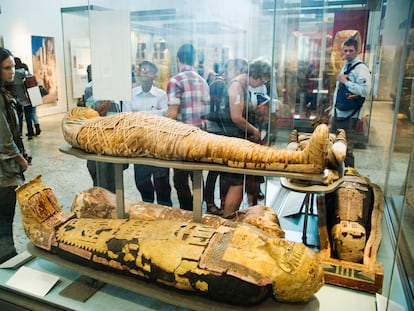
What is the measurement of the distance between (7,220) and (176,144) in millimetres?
1452

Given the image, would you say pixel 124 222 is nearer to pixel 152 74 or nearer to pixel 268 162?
pixel 268 162

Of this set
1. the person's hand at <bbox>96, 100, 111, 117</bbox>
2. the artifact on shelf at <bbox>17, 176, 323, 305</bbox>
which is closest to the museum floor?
the artifact on shelf at <bbox>17, 176, 323, 305</bbox>

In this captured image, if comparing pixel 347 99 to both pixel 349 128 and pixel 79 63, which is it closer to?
pixel 349 128

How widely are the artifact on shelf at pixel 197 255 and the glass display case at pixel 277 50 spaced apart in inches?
31.1

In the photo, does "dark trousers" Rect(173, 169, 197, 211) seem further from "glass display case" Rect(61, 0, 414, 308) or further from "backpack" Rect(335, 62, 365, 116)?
"backpack" Rect(335, 62, 365, 116)

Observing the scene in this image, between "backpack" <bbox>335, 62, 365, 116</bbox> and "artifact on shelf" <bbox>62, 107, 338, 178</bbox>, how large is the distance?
99 cm

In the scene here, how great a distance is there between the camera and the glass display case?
2.13m

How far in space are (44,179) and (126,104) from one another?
1.15m

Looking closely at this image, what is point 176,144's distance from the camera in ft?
5.66

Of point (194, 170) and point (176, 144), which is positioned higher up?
point (176, 144)

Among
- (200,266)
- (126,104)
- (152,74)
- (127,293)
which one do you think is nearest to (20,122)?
(126,104)

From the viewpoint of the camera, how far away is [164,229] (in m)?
1.66

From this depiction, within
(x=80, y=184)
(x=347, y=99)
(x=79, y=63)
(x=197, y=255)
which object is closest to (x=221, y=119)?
(x=347, y=99)

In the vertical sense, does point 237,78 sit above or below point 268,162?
above
